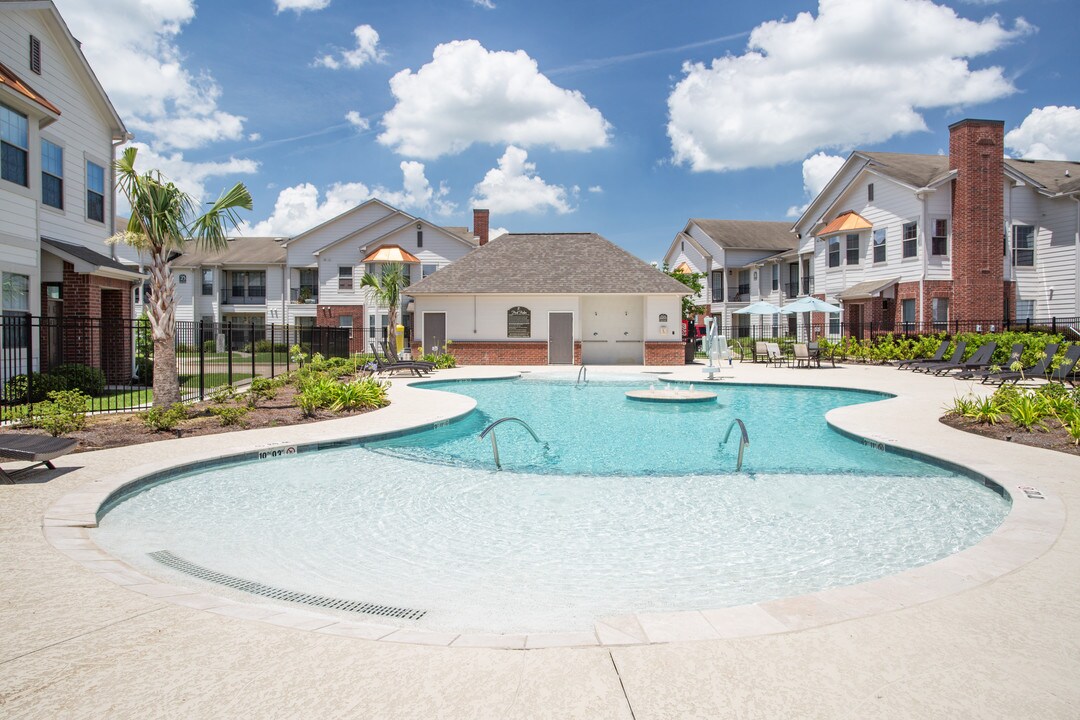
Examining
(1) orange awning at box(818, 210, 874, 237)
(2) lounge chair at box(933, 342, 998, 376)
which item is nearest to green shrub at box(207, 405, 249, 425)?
(2) lounge chair at box(933, 342, 998, 376)

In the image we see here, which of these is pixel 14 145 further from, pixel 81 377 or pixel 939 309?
pixel 939 309

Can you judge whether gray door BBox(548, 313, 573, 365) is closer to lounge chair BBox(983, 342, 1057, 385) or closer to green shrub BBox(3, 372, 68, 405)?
lounge chair BBox(983, 342, 1057, 385)

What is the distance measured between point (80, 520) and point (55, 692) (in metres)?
3.39

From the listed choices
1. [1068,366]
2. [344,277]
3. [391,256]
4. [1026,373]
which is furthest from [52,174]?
[1026,373]

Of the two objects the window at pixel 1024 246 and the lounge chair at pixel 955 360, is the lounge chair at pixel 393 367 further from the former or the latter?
the window at pixel 1024 246

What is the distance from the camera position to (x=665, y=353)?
1126 inches

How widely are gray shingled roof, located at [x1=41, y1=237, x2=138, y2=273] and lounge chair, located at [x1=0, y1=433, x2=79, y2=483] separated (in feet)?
29.6

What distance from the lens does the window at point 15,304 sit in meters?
13.1

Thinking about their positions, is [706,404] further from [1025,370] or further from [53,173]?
[53,173]

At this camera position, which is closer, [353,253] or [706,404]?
[706,404]

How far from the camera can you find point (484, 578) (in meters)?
5.12

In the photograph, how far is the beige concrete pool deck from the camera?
267 cm

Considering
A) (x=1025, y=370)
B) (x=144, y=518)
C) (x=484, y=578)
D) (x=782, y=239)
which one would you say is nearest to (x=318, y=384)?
(x=144, y=518)

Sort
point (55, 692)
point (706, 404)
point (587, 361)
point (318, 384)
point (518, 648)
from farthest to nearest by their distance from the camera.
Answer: point (587, 361)
point (706, 404)
point (318, 384)
point (518, 648)
point (55, 692)
